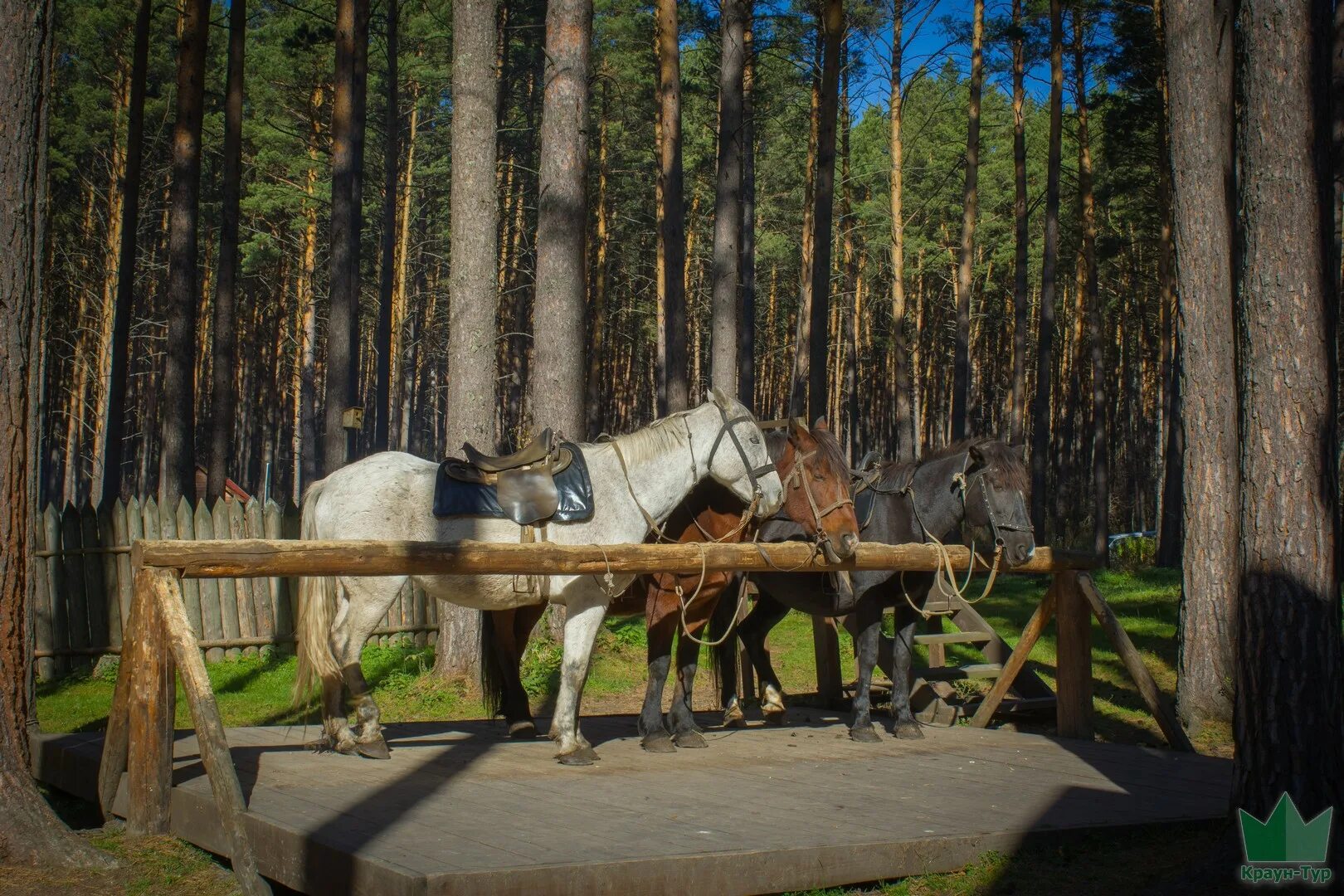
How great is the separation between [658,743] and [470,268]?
217 inches

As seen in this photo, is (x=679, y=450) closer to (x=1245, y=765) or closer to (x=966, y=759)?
(x=966, y=759)

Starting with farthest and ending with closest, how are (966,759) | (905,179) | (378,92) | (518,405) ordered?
(518,405) → (905,179) → (378,92) → (966,759)

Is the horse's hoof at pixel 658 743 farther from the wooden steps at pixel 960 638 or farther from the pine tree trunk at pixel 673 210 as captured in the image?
the pine tree trunk at pixel 673 210

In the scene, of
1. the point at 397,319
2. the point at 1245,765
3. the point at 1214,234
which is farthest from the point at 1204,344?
the point at 397,319

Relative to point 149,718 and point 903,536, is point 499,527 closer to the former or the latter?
point 149,718

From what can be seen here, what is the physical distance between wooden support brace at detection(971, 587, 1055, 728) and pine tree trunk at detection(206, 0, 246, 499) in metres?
13.8

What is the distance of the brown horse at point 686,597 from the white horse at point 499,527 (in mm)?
293

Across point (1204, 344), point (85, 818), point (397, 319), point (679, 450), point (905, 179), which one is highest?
point (905, 179)

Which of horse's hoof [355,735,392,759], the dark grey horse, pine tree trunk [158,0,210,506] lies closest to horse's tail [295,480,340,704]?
horse's hoof [355,735,392,759]

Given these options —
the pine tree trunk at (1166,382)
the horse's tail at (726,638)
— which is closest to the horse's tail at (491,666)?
the horse's tail at (726,638)

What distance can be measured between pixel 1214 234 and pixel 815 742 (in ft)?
17.7

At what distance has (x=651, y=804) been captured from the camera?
5.97 meters

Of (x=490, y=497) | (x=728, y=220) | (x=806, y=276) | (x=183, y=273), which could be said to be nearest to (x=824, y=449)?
(x=490, y=497)

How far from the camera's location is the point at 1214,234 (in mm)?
9734
